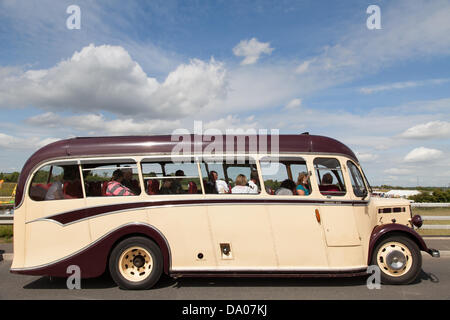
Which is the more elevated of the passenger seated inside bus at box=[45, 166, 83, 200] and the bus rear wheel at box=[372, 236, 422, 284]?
the passenger seated inside bus at box=[45, 166, 83, 200]

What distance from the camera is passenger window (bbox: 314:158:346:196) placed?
5952 millimetres

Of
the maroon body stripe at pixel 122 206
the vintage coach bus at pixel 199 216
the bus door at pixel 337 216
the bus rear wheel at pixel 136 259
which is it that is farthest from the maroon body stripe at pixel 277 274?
the maroon body stripe at pixel 122 206

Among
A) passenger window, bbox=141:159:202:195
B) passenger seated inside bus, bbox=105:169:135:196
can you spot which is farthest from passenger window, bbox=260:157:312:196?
passenger seated inside bus, bbox=105:169:135:196

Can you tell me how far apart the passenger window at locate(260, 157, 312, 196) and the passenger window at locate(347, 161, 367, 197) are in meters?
0.80

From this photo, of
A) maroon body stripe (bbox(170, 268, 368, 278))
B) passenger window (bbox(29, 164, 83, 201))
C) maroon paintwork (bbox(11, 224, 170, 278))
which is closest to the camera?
maroon body stripe (bbox(170, 268, 368, 278))

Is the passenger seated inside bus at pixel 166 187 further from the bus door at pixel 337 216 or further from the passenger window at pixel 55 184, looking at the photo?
the bus door at pixel 337 216

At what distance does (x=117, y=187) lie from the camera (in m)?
6.07

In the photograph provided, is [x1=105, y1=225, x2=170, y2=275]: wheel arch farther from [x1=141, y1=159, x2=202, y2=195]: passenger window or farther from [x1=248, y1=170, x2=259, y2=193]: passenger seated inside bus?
[x1=248, y1=170, x2=259, y2=193]: passenger seated inside bus

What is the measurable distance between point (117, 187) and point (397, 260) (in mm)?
5025

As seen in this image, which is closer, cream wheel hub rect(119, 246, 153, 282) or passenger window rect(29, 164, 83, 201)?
cream wheel hub rect(119, 246, 153, 282)

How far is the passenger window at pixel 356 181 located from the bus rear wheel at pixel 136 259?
140 inches

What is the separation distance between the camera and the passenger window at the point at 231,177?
5949mm
